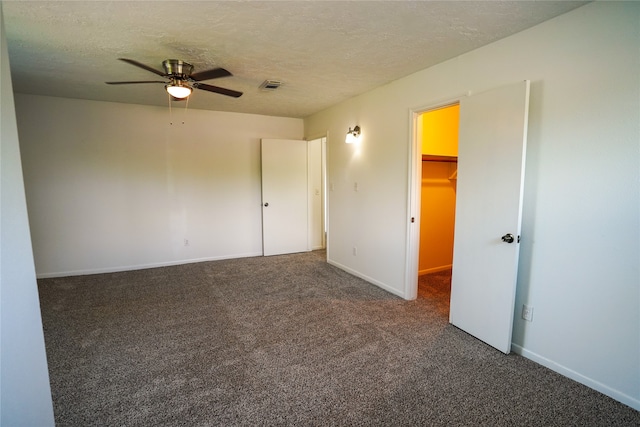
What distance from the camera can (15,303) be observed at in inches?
46.8

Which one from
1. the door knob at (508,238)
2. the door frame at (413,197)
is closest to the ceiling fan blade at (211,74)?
the door frame at (413,197)

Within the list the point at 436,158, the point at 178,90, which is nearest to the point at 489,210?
the point at 436,158

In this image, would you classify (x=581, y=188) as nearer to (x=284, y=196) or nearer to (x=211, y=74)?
(x=211, y=74)

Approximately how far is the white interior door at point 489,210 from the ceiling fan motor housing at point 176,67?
8.09 feet

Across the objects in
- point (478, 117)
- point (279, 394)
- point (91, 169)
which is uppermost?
point (478, 117)

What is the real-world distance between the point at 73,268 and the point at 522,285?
533 cm

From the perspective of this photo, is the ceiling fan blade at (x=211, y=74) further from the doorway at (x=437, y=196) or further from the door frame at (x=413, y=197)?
the doorway at (x=437, y=196)

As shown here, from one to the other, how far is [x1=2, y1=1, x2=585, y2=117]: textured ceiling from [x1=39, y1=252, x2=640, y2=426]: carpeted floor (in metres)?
2.39

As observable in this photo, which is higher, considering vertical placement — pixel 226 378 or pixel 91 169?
pixel 91 169

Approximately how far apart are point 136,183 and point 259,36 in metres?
3.24

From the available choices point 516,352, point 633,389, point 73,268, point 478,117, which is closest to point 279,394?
point 516,352

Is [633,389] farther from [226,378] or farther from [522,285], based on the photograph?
[226,378]

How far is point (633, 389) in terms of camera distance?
1.78 metres

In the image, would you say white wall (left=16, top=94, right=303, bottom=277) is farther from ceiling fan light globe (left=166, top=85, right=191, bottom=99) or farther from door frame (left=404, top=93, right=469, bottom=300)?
door frame (left=404, top=93, right=469, bottom=300)
